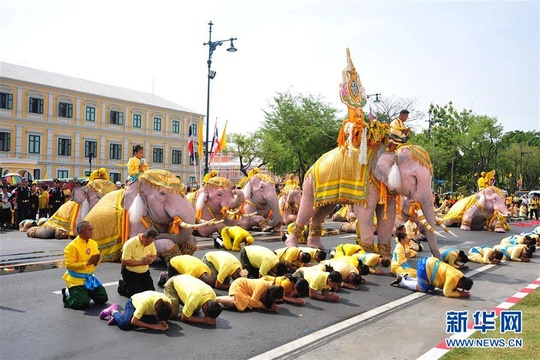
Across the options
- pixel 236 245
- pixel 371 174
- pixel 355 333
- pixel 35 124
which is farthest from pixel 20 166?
pixel 355 333

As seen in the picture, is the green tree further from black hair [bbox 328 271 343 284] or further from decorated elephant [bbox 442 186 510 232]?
black hair [bbox 328 271 343 284]

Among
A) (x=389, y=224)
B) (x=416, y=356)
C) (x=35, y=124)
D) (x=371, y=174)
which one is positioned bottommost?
(x=416, y=356)

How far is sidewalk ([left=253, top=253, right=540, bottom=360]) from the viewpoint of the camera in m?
5.08

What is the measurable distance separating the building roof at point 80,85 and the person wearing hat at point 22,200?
26.5 m

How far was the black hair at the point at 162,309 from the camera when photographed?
18.0 feet

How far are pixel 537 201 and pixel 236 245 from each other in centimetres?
2664

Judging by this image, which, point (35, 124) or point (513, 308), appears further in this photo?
point (35, 124)

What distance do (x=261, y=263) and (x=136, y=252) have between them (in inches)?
78.6

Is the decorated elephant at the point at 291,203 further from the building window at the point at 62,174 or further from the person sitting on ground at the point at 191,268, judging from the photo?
the building window at the point at 62,174

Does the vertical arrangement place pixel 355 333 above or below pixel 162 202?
below

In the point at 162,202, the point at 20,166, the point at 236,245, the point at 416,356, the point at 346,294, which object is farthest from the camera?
the point at 20,166

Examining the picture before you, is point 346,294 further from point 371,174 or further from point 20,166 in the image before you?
point 20,166

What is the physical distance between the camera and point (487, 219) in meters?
19.4

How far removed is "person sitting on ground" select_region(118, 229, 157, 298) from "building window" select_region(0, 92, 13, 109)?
39482mm
